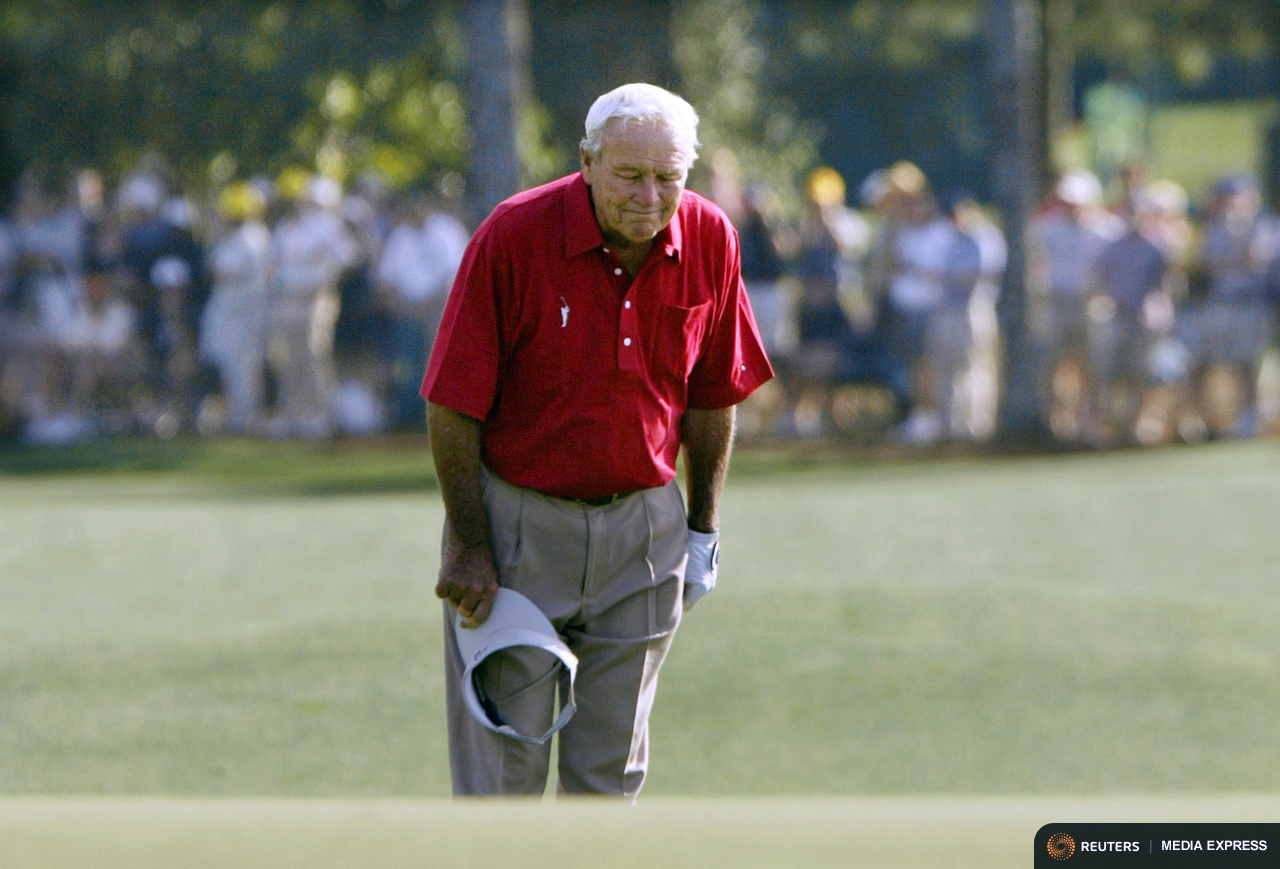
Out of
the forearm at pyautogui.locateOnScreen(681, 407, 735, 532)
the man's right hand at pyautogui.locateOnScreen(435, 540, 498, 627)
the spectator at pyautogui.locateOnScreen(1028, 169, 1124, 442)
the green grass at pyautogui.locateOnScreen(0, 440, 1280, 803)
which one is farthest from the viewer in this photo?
the spectator at pyautogui.locateOnScreen(1028, 169, 1124, 442)

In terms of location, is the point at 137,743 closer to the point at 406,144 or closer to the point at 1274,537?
the point at 1274,537

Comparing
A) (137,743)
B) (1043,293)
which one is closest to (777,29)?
(1043,293)

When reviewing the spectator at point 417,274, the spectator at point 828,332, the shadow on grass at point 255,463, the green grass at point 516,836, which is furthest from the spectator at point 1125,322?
the green grass at point 516,836

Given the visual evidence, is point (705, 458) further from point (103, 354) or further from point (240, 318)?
point (103, 354)

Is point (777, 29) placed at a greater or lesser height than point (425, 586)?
greater

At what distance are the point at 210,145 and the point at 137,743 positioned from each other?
67.4ft

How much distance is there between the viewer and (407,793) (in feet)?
19.0

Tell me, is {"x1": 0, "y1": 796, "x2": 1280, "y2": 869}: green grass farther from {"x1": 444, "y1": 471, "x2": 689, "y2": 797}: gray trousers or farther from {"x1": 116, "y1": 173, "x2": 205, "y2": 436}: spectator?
{"x1": 116, "y1": 173, "x2": 205, "y2": 436}: spectator

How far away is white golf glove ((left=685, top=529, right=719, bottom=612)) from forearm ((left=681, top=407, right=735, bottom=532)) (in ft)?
0.12

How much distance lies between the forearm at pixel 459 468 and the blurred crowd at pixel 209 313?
11601 millimetres

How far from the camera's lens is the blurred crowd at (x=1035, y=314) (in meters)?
15.0

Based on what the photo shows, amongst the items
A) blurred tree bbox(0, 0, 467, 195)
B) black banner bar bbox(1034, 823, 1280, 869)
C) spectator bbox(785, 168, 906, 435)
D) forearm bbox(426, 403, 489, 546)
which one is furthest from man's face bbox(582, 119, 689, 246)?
blurred tree bbox(0, 0, 467, 195)

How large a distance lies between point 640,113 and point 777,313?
36.7 ft

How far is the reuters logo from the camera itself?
7.18ft
